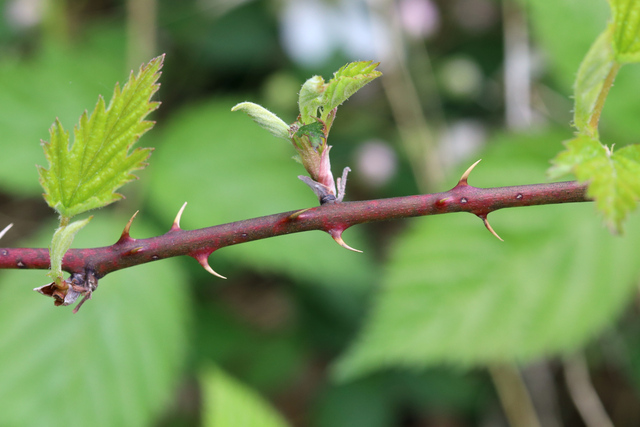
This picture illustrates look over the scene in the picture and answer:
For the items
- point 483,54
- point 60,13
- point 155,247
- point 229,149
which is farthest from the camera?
point 483,54

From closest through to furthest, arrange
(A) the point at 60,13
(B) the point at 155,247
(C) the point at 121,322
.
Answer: (B) the point at 155,247 → (C) the point at 121,322 → (A) the point at 60,13

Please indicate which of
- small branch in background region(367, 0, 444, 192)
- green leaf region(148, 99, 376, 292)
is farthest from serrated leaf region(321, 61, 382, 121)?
small branch in background region(367, 0, 444, 192)

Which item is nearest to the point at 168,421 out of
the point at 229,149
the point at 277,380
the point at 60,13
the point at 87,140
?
the point at 277,380

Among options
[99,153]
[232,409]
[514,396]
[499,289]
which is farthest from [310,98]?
[514,396]

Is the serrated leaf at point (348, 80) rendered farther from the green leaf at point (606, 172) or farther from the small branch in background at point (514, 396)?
the small branch in background at point (514, 396)

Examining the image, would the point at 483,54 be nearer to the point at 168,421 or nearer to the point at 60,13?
the point at 60,13

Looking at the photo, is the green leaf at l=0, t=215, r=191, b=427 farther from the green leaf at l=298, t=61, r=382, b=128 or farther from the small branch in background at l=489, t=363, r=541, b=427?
the green leaf at l=298, t=61, r=382, b=128

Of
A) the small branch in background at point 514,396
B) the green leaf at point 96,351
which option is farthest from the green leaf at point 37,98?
the small branch in background at point 514,396
